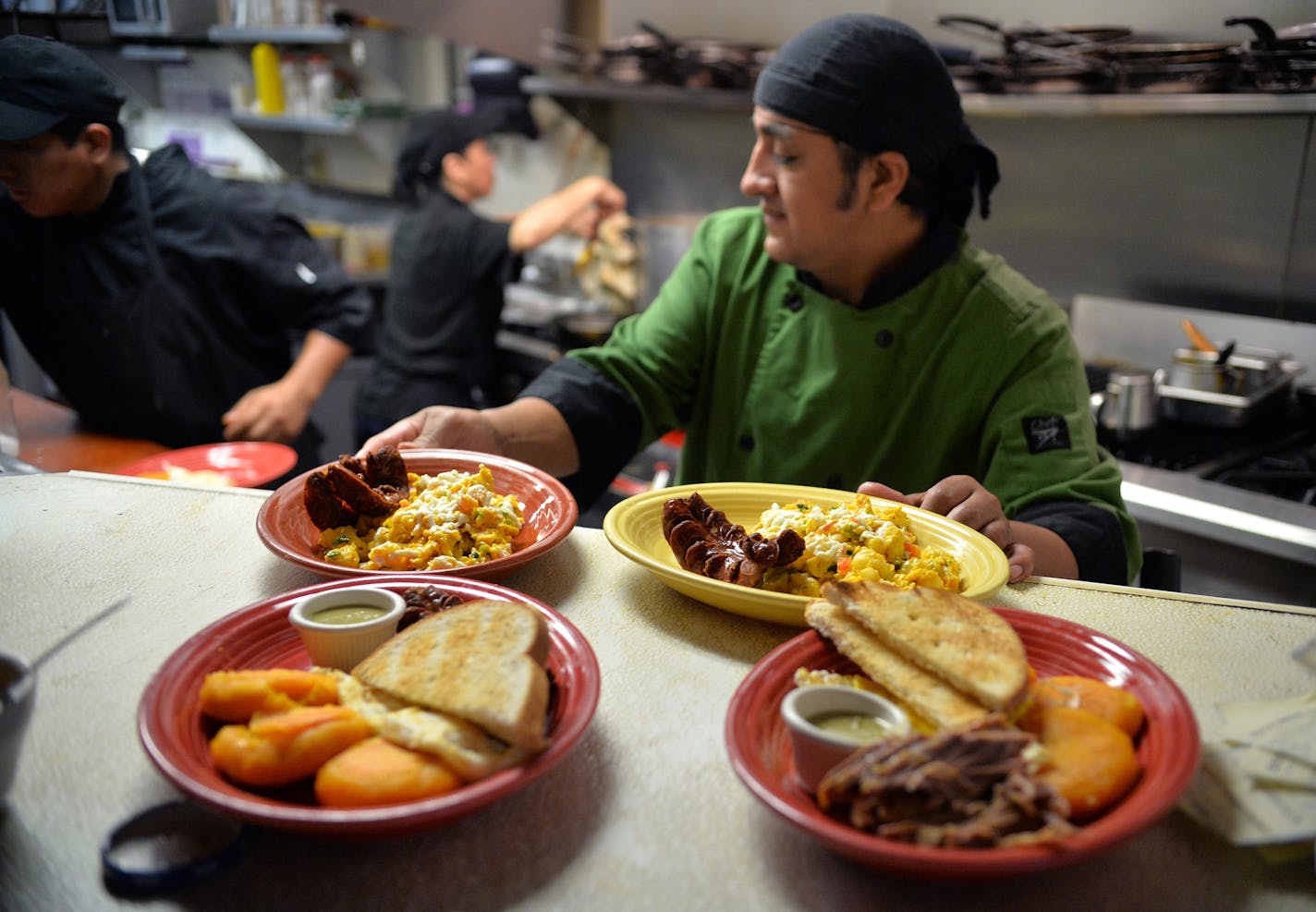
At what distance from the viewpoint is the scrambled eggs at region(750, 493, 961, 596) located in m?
1.27

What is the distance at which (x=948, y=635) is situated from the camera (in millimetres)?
997

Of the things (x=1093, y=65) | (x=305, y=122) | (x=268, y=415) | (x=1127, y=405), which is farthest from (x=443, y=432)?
(x=305, y=122)

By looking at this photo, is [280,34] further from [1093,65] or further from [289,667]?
[289,667]

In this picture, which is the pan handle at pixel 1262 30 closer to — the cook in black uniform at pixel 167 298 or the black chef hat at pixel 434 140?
the cook in black uniform at pixel 167 298

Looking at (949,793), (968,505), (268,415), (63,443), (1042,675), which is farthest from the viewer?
(268,415)

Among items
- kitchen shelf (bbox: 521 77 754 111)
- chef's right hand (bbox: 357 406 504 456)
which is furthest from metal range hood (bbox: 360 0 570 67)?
chef's right hand (bbox: 357 406 504 456)

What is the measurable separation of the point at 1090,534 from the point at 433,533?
1076mm

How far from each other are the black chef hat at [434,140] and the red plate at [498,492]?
279 centimetres

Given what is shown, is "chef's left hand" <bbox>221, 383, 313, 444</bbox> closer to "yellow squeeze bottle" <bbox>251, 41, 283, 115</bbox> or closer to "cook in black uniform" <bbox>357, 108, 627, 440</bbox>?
"cook in black uniform" <bbox>357, 108, 627, 440</bbox>

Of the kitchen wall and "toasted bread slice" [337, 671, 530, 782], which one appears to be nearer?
"toasted bread slice" [337, 671, 530, 782]

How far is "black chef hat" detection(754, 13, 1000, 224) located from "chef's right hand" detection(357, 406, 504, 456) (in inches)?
32.0

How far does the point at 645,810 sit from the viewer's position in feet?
2.97

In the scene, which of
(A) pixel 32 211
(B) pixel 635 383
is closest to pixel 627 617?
(B) pixel 635 383

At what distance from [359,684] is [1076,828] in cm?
65
